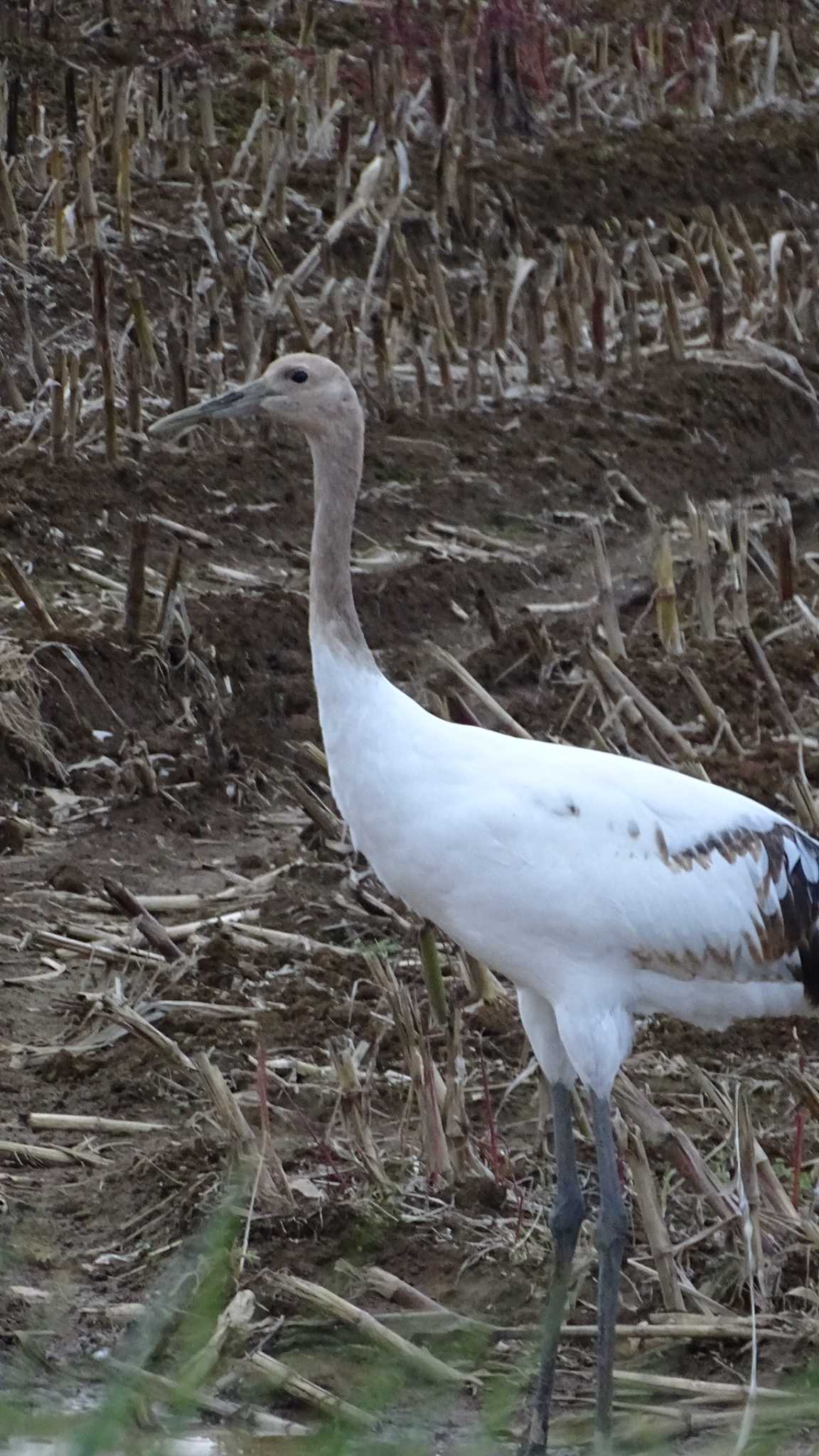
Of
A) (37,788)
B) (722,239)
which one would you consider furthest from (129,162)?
(37,788)

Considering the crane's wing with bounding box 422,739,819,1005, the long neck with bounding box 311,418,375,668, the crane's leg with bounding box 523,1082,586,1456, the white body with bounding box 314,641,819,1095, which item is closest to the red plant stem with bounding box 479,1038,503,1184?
the crane's leg with bounding box 523,1082,586,1456

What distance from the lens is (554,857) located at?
480 cm

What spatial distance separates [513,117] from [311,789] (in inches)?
344

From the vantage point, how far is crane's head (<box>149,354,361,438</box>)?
17.1ft

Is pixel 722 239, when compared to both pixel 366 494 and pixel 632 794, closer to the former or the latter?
pixel 366 494

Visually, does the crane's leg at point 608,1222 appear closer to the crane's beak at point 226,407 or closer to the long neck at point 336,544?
the long neck at point 336,544

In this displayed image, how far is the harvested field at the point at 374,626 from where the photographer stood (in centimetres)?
515

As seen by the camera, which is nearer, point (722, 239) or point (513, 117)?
point (722, 239)

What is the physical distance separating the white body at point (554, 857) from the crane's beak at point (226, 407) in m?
0.71

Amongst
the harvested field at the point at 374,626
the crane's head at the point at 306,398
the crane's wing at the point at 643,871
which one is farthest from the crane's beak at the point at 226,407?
the harvested field at the point at 374,626

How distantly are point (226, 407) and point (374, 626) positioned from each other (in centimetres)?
357

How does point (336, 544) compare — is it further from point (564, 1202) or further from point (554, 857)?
point (564, 1202)

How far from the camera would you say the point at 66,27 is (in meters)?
15.3

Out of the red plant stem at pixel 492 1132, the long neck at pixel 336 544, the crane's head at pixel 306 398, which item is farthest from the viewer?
the red plant stem at pixel 492 1132
